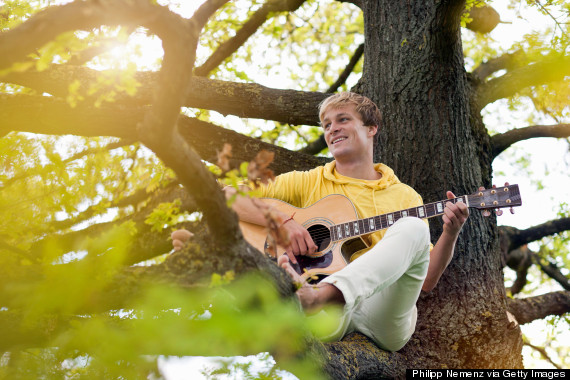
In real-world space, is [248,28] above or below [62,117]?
above

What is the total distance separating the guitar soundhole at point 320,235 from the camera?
10.7 feet

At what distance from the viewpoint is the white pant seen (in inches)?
89.3

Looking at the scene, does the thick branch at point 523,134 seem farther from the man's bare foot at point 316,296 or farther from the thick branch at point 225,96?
the man's bare foot at point 316,296

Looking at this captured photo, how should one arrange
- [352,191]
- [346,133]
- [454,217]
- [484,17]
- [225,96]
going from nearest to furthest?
1. [454,217]
2. [352,191]
3. [346,133]
4. [225,96]
5. [484,17]

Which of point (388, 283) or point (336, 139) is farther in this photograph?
point (336, 139)

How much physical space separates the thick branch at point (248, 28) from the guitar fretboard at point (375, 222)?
10.8ft

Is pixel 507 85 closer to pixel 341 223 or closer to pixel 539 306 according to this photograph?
pixel 539 306

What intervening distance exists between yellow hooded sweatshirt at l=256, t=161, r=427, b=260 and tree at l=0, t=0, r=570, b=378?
52 centimetres

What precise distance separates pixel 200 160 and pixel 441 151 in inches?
109

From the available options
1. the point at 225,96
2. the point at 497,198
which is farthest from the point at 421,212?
the point at 225,96

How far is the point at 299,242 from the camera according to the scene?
3102mm

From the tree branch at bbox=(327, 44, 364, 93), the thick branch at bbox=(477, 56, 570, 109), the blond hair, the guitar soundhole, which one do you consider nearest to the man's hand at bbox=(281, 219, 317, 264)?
the guitar soundhole

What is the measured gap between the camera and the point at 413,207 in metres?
3.32

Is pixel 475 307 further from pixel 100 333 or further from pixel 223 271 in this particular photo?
pixel 100 333
